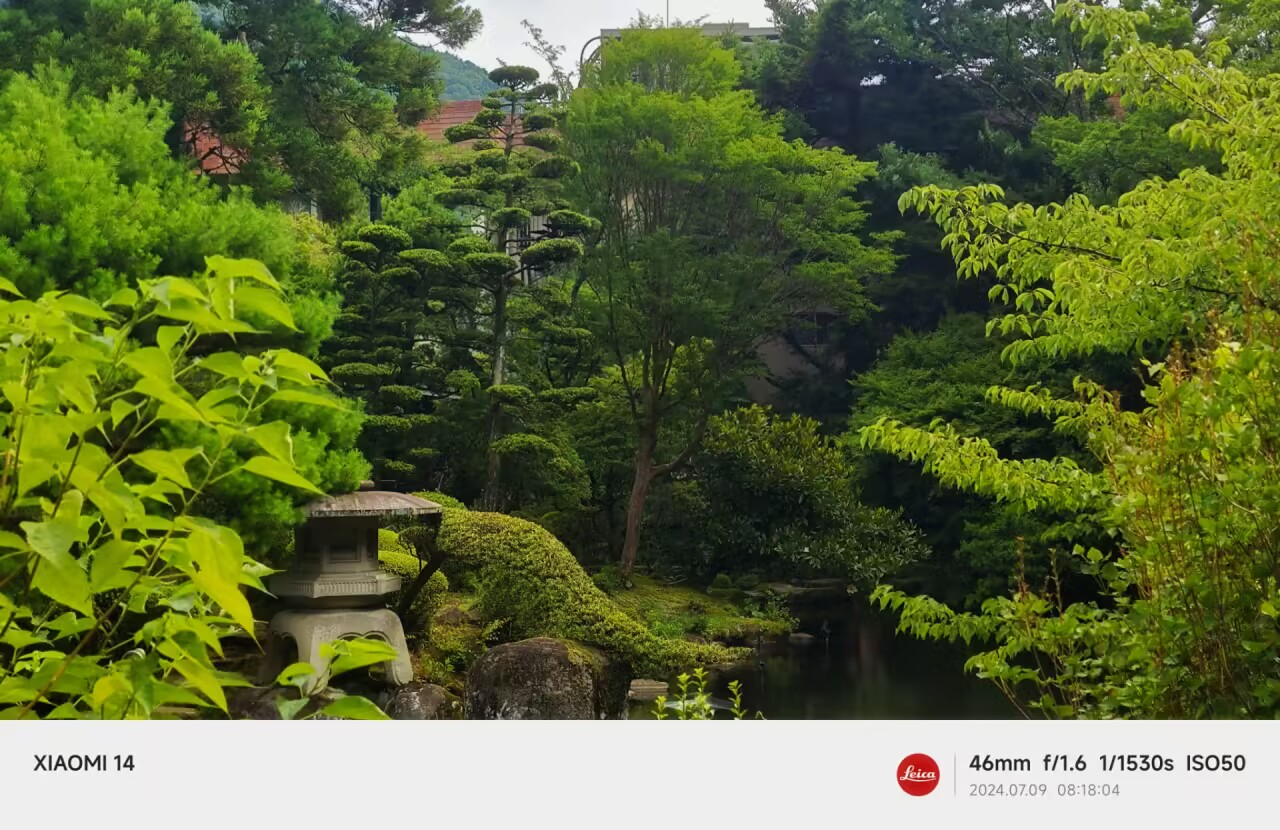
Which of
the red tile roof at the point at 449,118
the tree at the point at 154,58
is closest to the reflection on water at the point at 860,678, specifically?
the red tile roof at the point at 449,118

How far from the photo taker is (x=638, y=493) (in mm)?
3086

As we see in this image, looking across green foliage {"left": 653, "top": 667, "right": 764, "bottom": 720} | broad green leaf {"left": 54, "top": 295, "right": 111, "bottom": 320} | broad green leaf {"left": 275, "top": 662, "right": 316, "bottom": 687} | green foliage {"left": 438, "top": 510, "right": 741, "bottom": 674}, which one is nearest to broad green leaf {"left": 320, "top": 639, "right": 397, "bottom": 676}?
broad green leaf {"left": 275, "top": 662, "right": 316, "bottom": 687}

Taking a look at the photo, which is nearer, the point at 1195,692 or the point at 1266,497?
the point at 1266,497

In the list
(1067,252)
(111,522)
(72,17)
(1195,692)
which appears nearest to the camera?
(111,522)

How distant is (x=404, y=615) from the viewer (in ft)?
10.1

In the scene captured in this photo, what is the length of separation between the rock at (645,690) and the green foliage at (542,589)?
4cm

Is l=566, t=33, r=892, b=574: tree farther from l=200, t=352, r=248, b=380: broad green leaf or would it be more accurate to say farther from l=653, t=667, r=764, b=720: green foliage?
l=200, t=352, r=248, b=380: broad green leaf

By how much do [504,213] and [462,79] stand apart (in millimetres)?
492

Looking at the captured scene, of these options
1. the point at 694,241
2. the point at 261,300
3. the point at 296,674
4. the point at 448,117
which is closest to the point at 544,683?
the point at 694,241

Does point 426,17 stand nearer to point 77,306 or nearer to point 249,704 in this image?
point 249,704

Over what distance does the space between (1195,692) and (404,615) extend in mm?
2028
